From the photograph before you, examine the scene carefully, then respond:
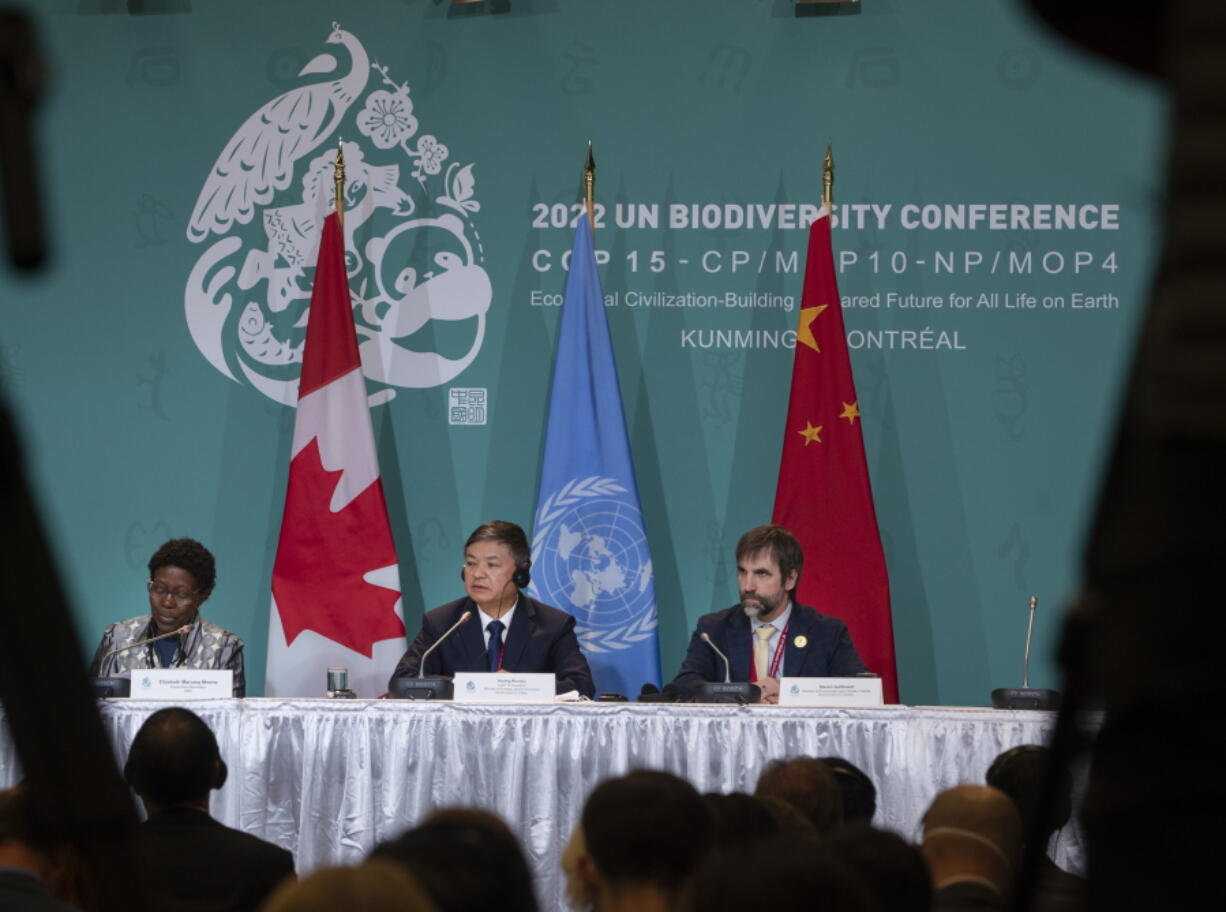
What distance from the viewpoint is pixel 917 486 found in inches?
235

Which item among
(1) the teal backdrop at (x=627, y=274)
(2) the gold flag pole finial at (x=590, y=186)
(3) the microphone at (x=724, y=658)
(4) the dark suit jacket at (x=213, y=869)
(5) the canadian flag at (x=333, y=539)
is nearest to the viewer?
(4) the dark suit jacket at (x=213, y=869)

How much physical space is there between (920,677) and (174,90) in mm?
3830

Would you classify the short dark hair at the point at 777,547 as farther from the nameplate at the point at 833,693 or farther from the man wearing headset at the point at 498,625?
the nameplate at the point at 833,693

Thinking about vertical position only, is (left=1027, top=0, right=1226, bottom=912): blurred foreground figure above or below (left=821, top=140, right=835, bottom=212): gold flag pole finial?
below

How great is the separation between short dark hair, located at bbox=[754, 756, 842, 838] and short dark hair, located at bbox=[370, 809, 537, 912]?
2.97 ft

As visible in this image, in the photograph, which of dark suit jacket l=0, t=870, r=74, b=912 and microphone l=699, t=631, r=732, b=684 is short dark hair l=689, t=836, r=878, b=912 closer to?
dark suit jacket l=0, t=870, r=74, b=912

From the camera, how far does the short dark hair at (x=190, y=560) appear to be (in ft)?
17.5

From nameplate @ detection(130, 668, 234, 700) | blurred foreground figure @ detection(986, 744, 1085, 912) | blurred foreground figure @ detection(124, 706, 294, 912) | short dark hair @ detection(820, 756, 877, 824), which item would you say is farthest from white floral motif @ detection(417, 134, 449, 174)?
blurred foreground figure @ detection(986, 744, 1085, 912)

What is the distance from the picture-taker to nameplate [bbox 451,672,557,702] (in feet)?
14.0

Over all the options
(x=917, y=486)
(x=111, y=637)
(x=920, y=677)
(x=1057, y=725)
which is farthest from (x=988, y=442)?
(x=1057, y=725)

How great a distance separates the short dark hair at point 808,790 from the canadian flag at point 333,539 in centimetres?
348

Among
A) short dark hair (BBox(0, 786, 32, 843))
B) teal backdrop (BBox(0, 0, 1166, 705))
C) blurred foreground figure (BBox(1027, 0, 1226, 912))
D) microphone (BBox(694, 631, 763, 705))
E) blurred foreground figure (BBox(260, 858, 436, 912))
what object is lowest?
short dark hair (BBox(0, 786, 32, 843))

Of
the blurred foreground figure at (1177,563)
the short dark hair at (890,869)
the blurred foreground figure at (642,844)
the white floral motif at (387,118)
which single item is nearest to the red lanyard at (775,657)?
the white floral motif at (387,118)

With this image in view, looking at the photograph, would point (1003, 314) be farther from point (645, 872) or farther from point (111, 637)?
point (645, 872)
